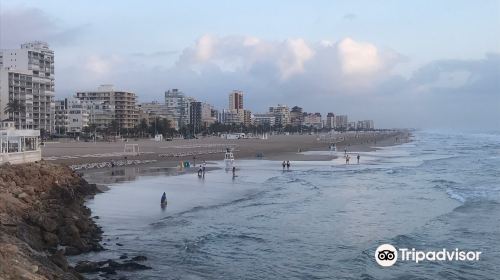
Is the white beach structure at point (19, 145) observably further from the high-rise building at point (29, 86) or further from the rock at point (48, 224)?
the high-rise building at point (29, 86)

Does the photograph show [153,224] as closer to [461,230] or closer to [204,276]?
[204,276]

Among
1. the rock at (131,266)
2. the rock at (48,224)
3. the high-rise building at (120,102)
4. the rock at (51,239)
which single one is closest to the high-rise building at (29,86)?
the high-rise building at (120,102)

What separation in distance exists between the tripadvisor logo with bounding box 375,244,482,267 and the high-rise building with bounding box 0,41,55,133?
8348 centimetres

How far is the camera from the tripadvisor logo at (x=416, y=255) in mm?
14012

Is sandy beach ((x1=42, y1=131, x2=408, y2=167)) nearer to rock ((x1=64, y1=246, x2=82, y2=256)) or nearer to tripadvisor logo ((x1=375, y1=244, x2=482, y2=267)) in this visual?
rock ((x1=64, y1=246, x2=82, y2=256))

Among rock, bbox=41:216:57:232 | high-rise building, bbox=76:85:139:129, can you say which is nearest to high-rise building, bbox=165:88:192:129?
high-rise building, bbox=76:85:139:129

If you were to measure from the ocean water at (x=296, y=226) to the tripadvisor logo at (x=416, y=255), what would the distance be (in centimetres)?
30

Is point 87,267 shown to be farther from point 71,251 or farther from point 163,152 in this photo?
point 163,152

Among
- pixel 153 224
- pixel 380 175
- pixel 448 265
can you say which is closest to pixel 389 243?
pixel 448 265

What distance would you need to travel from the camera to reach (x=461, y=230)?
18.2m

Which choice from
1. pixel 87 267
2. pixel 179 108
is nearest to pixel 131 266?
pixel 87 267

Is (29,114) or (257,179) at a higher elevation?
(29,114)

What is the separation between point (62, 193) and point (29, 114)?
3289 inches

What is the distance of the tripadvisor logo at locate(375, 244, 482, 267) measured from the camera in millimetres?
14012
